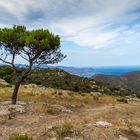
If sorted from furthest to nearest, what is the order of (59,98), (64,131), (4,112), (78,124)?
(59,98)
(4,112)
(78,124)
(64,131)

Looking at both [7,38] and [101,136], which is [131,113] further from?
[7,38]

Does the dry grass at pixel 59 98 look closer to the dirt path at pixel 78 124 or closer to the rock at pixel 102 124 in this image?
the dirt path at pixel 78 124

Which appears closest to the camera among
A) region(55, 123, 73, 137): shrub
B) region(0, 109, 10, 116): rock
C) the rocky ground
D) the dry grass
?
region(55, 123, 73, 137): shrub

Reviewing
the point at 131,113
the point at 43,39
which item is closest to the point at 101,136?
the point at 131,113

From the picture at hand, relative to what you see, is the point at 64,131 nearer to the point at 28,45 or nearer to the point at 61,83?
the point at 28,45

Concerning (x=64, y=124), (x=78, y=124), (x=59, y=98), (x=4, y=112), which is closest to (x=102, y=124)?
(x=78, y=124)

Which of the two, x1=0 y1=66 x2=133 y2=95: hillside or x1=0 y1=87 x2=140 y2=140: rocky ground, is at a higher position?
x1=0 y1=87 x2=140 y2=140: rocky ground

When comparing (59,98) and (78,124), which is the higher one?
(78,124)

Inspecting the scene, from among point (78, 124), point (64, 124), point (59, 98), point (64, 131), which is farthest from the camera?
point (59, 98)

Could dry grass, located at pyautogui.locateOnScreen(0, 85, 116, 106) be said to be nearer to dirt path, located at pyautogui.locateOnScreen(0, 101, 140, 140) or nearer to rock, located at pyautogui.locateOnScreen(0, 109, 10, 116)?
dirt path, located at pyautogui.locateOnScreen(0, 101, 140, 140)

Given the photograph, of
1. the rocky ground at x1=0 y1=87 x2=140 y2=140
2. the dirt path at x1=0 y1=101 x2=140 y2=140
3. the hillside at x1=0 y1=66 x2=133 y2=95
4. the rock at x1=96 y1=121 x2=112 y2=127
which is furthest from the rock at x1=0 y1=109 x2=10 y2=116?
the hillside at x1=0 y1=66 x2=133 y2=95

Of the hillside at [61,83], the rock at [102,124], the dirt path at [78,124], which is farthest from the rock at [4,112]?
the hillside at [61,83]

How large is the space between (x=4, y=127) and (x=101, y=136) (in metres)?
6.15

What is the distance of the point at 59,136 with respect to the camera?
51.6 feet
